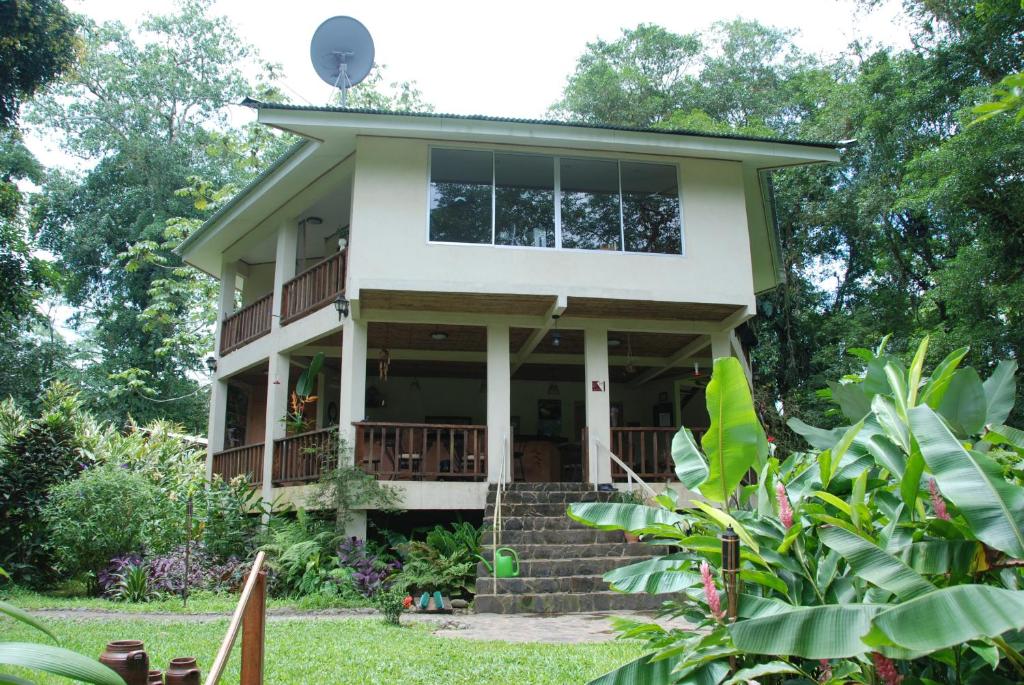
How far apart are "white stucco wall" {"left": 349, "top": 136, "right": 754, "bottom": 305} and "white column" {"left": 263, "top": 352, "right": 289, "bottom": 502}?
352cm

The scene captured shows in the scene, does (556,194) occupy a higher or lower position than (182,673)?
higher

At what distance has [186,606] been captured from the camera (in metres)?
10.1

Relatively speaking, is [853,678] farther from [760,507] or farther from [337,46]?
[337,46]

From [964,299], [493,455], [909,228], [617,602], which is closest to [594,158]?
[493,455]

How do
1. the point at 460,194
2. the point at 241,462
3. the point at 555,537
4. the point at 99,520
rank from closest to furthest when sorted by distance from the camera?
the point at 555,537 < the point at 99,520 < the point at 460,194 < the point at 241,462

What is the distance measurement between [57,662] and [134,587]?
1070 centimetres

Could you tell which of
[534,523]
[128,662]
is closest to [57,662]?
[128,662]

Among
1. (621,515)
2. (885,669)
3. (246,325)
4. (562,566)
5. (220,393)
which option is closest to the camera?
(885,669)

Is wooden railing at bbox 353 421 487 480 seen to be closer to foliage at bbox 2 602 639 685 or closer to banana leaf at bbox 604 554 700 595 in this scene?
foliage at bbox 2 602 639 685

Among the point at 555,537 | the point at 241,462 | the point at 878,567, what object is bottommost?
the point at 878,567

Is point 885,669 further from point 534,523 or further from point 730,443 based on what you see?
point 534,523

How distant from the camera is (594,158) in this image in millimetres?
13375

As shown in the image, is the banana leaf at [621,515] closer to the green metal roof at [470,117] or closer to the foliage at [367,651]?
the foliage at [367,651]

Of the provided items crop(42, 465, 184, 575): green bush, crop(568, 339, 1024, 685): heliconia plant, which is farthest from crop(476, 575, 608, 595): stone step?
crop(568, 339, 1024, 685): heliconia plant
